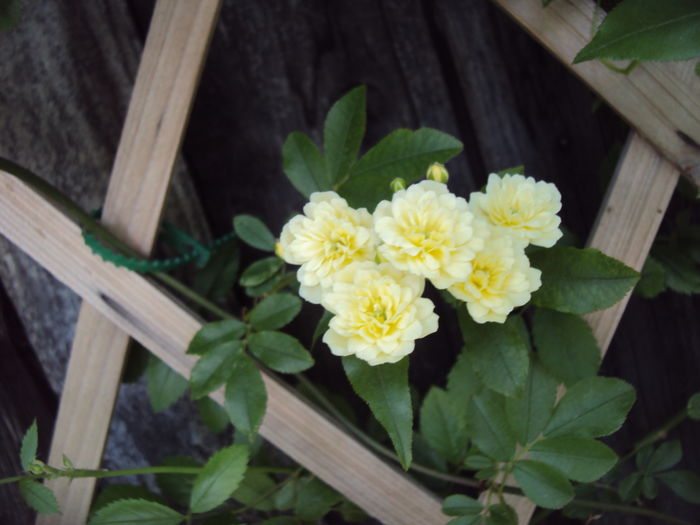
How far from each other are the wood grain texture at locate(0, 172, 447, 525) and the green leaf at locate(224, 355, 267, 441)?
10 centimetres

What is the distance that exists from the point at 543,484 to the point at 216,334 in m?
0.46

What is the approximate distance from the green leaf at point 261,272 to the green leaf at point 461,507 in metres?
0.40

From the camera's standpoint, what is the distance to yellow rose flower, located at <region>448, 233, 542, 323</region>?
1.99 feet

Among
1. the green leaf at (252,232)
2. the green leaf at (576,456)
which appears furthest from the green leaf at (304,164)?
the green leaf at (576,456)

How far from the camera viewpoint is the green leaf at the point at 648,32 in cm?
63

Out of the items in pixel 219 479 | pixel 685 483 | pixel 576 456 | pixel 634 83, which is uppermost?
pixel 634 83

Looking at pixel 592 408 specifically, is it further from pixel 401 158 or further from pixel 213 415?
pixel 213 415

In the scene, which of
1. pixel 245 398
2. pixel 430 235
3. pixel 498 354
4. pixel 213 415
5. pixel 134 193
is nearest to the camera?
pixel 430 235

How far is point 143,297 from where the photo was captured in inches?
36.0

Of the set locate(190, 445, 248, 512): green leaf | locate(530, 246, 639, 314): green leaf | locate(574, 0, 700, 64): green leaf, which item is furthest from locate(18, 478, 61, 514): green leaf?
locate(574, 0, 700, 64): green leaf

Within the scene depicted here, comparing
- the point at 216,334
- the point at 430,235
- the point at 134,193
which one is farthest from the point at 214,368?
the point at 430,235

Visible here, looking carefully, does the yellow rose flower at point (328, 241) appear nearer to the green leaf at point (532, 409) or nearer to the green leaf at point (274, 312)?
the green leaf at point (274, 312)

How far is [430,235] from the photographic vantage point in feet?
1.89

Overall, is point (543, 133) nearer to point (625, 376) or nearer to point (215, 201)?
point (625, 376)
